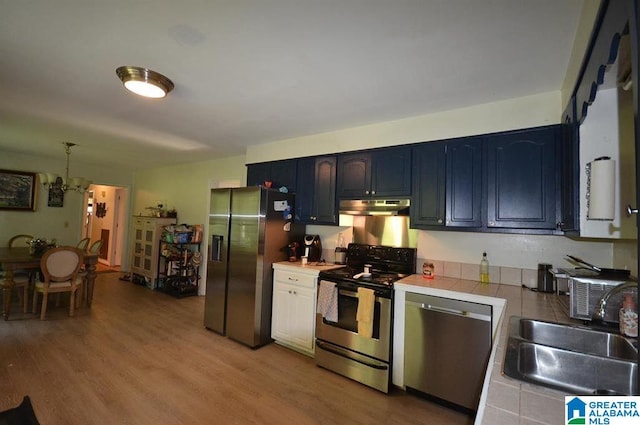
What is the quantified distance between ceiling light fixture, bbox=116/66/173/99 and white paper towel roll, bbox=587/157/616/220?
9.24 feet

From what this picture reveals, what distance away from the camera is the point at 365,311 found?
2.53 metres

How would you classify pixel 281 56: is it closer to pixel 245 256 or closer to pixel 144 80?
pixel 144 80

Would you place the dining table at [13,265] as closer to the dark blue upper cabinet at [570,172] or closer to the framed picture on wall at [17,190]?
the framed picture on wall at [17,190]

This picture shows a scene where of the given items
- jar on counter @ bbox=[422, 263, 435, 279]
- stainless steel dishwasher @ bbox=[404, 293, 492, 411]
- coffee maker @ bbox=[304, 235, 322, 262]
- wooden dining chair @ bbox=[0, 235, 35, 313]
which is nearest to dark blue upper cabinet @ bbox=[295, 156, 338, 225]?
coffee maker @ bbox=[304, 235, 322, 262]

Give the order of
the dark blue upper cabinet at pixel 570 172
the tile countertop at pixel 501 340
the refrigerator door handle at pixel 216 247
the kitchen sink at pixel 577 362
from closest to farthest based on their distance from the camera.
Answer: the tile countertop at pixel 501 340 → the kitchen sink at pixel 577 362 → the dark blue upper cabinet at pixel 570 172 → the refrigerator door handle at pixel 216 247

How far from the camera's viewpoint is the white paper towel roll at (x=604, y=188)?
4.60 feet

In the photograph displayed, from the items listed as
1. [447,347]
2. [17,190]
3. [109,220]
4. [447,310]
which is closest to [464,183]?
[447,310]

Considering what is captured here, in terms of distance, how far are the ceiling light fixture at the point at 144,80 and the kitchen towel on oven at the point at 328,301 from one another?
2184 mm

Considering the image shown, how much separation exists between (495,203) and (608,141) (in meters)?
0.88

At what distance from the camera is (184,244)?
5.30 m

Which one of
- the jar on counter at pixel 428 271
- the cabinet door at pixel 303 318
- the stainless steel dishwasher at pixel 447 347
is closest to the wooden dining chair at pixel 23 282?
the cabinet door at pixel 303 318

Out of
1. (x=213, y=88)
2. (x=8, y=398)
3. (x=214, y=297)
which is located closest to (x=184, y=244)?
(x=214, y=297)

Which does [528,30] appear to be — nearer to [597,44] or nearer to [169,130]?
[597,44]

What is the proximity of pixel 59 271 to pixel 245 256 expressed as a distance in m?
2.62
